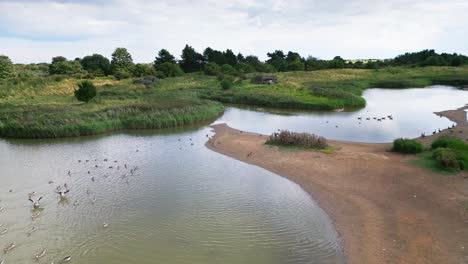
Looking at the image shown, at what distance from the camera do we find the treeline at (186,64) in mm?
70875

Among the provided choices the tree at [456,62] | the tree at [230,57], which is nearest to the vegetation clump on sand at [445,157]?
the tree at [230,57]

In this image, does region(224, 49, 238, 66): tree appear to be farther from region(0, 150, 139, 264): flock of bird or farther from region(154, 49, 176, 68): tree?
region(0, 150, 139, 264): flock of bird

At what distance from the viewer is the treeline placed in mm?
70875

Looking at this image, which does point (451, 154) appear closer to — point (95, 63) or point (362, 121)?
point (362, 121)

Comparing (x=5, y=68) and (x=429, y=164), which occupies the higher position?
(x=5, y=68)

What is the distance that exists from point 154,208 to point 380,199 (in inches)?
354

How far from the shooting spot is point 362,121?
1342 inches

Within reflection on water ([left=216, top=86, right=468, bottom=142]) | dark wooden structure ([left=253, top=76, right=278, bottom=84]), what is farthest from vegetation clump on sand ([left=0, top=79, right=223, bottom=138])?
dark wooden structure ([left=253, top=76, right=278, bottom=84])

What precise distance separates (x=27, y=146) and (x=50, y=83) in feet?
104

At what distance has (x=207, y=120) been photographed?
35.7 metres

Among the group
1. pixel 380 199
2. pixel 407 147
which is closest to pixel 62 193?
pixel 380 199

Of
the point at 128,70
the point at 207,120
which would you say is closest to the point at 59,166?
the point at 207,120

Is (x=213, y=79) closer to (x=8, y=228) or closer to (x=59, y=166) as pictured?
(x=59, y=166)

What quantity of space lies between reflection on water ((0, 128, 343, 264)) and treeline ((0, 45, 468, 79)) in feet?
162
